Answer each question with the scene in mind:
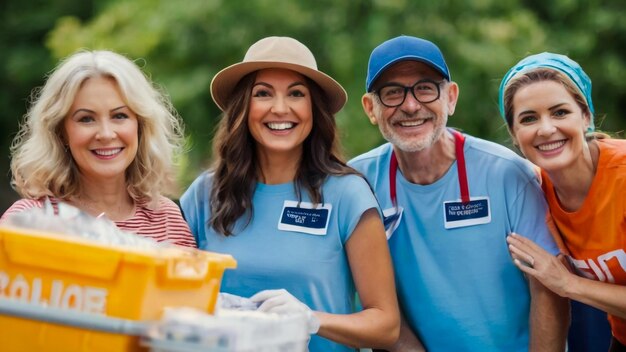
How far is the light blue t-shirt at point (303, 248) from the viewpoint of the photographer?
3420mm

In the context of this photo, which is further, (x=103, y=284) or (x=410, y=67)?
(x=410, y=67)

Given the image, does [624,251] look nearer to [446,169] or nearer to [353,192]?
[446,169]

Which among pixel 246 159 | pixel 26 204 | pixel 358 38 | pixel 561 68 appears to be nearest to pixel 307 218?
pixel 246 159

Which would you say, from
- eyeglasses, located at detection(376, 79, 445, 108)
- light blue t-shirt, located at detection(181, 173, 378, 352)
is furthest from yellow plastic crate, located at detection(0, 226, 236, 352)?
eyeglasses, located at detection(376, 79, 445, 108)

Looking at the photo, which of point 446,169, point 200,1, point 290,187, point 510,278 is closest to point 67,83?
point 290,187

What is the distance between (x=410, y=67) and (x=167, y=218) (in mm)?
1159

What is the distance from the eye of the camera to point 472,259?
3711 millimetres

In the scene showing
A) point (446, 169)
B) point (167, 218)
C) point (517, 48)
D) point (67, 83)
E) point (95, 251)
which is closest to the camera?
point (95, 251)

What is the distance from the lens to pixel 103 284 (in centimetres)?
242

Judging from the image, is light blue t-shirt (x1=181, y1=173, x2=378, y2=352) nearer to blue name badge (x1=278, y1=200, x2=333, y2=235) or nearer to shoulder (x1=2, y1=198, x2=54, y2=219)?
blue name badge (x1=278, y1=200, x2=333, y2=235)

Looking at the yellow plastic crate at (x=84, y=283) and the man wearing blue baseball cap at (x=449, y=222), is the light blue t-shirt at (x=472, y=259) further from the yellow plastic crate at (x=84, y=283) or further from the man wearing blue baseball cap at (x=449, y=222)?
the yellow plastic crate at (x=84, y=283)

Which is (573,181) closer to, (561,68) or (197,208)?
(561,68)

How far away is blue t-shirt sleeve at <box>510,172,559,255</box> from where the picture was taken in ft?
11.9

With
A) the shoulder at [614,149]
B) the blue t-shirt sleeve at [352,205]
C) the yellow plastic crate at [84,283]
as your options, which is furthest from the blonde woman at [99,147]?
the shoulder at [614,149]
